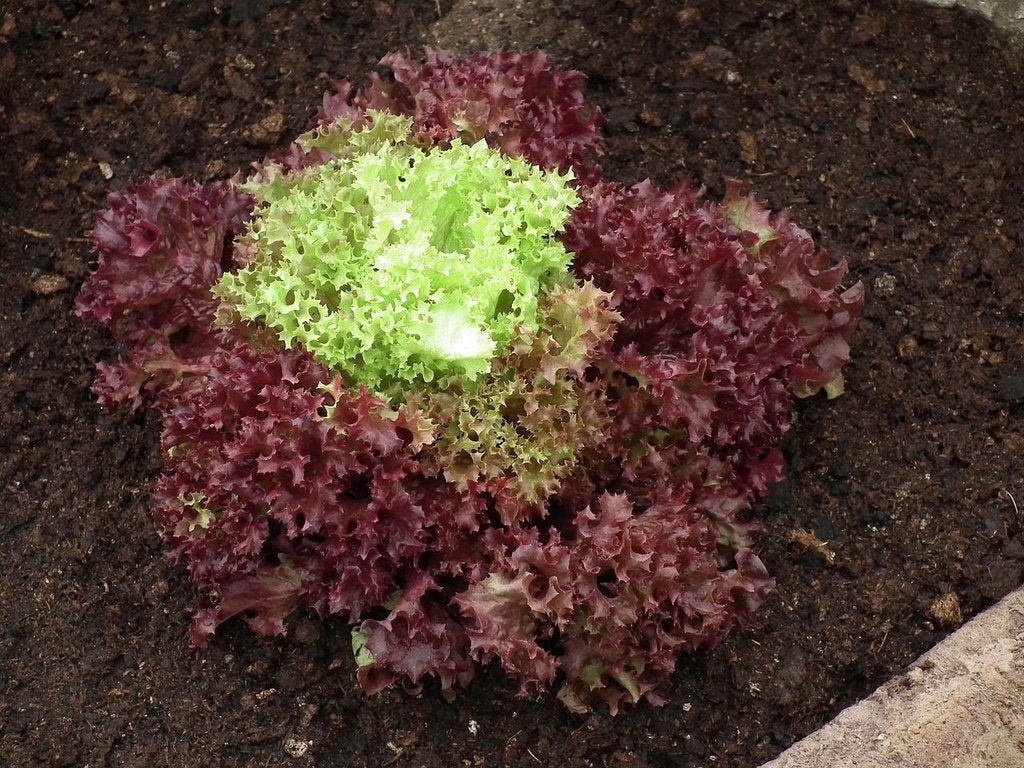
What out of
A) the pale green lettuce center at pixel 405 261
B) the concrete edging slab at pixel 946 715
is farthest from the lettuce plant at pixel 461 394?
the concrete edging slab at pixel 946 715

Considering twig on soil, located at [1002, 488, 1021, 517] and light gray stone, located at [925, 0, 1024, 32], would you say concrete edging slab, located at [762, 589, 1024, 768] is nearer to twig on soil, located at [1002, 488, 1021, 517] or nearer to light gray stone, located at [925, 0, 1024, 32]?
twig on soil, located at [1002, 488, 1021, 517]

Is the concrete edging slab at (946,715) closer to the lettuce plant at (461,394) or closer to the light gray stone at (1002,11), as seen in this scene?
the lettuce plant at (461,394)

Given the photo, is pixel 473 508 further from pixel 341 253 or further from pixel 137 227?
pixel 137 227

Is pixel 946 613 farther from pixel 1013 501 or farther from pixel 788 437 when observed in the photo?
pixel 788 437

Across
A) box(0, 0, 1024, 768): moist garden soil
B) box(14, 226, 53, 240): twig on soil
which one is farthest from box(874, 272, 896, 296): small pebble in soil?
box(14, 226, 53, 240): twig on soil

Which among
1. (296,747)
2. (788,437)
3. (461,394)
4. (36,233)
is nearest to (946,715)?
(788,437)

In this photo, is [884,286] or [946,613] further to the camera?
[884,286]
